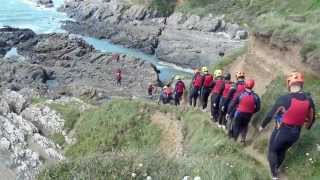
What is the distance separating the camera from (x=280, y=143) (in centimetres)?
1275

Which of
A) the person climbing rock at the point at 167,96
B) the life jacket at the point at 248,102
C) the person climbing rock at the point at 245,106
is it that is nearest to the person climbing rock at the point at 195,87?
the person climbing rock at the point at 167,96

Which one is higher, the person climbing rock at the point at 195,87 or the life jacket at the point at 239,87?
the life jacket at the point at 239,87

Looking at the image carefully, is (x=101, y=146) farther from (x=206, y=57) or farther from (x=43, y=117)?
(x=206, y=57)

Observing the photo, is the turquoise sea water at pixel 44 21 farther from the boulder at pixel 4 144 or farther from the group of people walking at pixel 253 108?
the group of people walking at pixel 253 108

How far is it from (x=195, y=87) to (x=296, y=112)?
37.2 feet

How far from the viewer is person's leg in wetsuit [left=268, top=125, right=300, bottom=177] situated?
1253cm

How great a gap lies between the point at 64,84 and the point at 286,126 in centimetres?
4085

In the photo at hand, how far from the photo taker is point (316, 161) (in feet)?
45.4

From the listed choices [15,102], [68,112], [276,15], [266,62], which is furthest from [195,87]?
[15,102]

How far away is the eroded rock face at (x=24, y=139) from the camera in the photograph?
89.8 ft

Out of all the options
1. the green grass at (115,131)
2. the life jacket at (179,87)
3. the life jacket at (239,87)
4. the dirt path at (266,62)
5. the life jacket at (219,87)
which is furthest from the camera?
the life jacket at (179,87)

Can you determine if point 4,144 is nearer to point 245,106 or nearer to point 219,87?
point 219,87

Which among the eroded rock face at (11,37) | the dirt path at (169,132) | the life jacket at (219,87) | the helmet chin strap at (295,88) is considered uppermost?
the helmet chin strap at (295,88)

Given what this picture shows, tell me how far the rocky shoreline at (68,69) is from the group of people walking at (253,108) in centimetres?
2320
